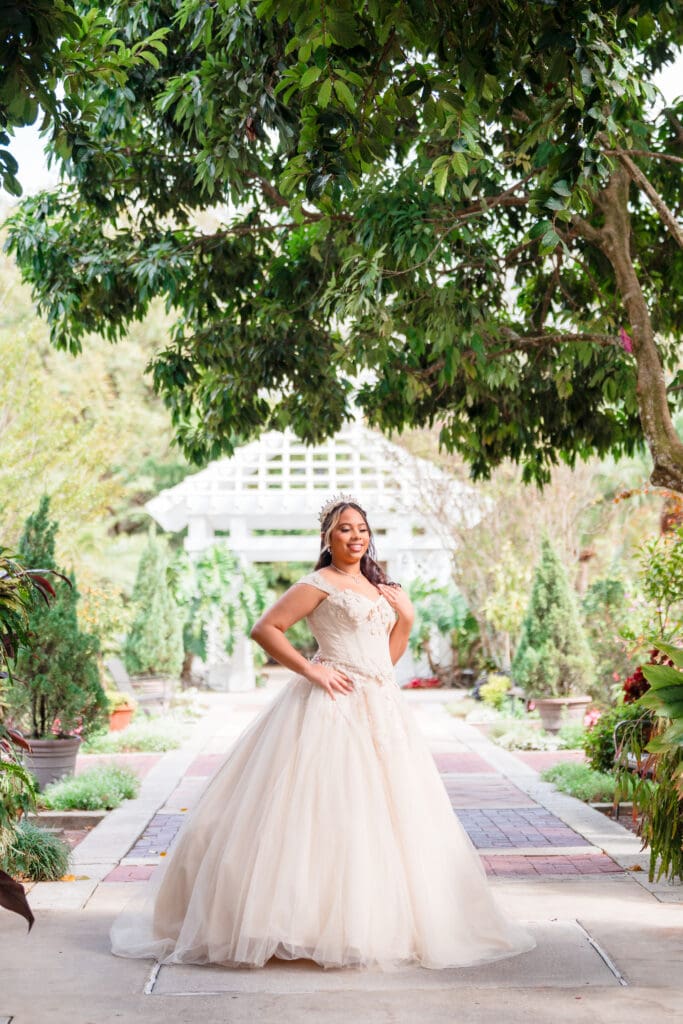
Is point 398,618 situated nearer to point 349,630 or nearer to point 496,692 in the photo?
point 349,630

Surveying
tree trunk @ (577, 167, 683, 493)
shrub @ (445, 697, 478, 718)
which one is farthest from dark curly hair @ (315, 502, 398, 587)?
shrub @ (445, 697, 478, 718)

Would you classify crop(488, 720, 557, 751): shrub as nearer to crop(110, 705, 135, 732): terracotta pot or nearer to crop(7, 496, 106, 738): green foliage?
crop(110, 705, 135, 732): terracotta pot

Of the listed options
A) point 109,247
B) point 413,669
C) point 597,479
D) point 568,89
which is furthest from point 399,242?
point 597,479

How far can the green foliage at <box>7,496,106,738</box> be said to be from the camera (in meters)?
10.3

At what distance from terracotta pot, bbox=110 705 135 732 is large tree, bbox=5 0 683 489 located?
6.21m

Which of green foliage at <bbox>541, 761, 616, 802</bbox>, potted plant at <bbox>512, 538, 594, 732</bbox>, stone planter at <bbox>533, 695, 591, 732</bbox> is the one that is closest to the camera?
green foliage at <bbox>541, 761, 616, 802</bbox>

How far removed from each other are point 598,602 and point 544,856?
812cm

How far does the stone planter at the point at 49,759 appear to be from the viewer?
10.2 metres

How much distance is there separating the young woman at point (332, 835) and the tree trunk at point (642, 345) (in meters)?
2.34

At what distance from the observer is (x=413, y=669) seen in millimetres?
25047

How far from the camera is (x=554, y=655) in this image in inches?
589

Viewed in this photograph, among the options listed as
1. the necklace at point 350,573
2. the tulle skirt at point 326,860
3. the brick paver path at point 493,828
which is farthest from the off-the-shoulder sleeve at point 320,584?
the brick paver path at point 493,828

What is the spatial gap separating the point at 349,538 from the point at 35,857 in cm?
297

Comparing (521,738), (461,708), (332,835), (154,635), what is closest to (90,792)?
(332,835)
